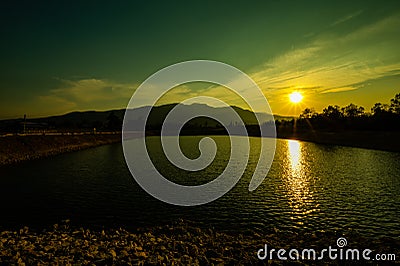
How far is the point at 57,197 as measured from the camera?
2606cm

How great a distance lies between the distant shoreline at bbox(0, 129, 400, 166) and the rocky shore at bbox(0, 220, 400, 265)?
40616 mm

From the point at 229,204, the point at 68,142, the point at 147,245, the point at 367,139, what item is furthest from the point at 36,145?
the point at 367,139

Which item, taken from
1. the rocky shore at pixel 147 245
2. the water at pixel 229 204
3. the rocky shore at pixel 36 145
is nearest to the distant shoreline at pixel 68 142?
the rocky shore at pixel 36 145

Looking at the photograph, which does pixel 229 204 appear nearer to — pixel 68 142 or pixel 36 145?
pixel 36 145

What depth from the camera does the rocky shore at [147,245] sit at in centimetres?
1204

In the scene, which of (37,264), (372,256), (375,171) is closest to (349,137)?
(375,171)

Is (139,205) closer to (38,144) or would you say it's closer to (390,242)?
(390,242)

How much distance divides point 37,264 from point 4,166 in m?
42.0

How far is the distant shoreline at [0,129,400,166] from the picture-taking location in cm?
5337

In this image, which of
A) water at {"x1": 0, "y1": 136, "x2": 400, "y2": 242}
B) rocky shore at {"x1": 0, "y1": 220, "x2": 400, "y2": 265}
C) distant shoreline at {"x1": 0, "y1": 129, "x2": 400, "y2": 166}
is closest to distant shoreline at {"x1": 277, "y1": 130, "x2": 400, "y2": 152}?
distant shoreline at {"x1": 0, "y1": 129, "x2": 400, "y2": 166}

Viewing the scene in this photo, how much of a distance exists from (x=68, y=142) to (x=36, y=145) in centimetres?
1613

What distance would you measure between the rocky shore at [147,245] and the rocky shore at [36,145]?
40.1 m

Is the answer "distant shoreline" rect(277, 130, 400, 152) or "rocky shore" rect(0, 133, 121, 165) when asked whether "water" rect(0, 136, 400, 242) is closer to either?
"rocky shore" rect(0, 133, 121, 165)

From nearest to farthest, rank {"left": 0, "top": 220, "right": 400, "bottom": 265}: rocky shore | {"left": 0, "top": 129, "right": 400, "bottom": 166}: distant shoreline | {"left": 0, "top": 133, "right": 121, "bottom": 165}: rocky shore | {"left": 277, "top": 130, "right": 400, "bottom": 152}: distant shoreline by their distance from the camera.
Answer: {"left": 0, "top": 220, "right": 400, "bottom": 265}: rocky shore
{"left": 0, "top": 133, "right": 121, "bottom": 165}: rocky shore
{"left": 0, "top": 129, "right": 400, "bottom": 166}: distant shoreline
{"left": 277, "top": 130, "right": 400, "bottom": 152}: distant shoreline
